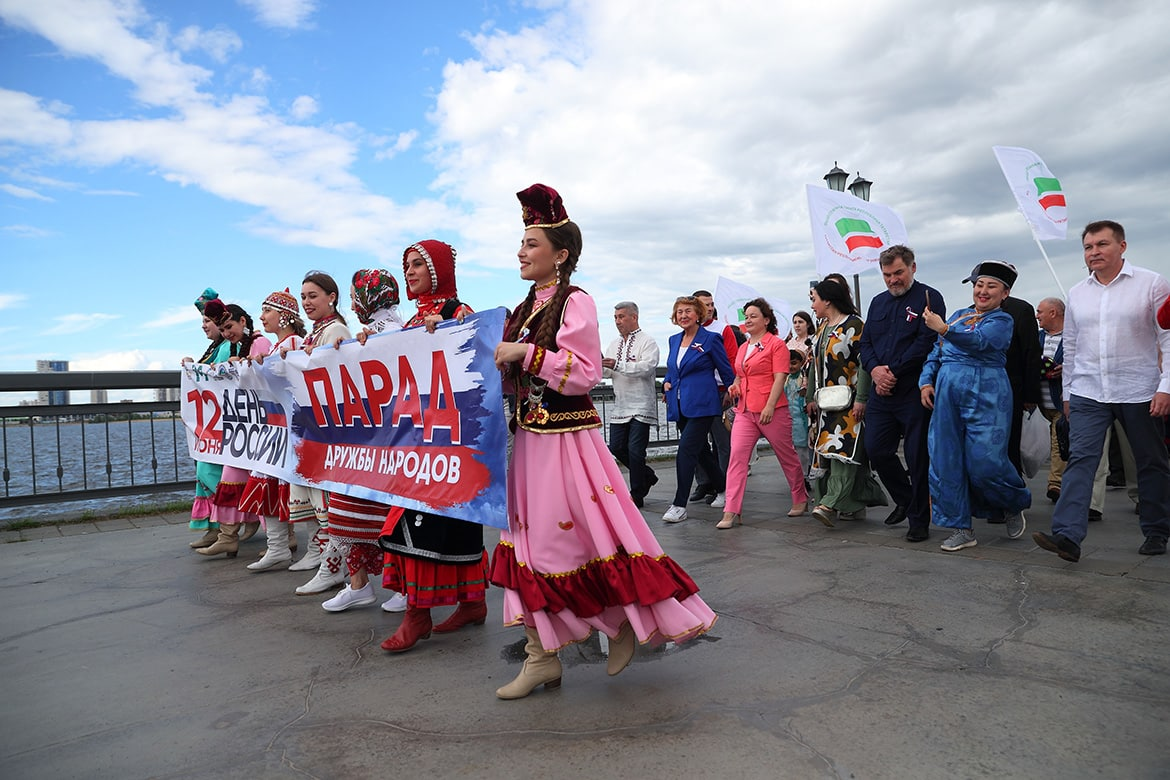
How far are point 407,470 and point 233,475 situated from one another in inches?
110

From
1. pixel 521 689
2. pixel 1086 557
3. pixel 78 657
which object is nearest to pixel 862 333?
pixel 1086 557

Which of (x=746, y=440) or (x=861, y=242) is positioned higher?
(x=861, y=242)

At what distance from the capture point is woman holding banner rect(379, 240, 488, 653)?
351cm

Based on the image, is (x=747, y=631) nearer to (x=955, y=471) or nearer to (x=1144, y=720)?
(x=1144, y=720)

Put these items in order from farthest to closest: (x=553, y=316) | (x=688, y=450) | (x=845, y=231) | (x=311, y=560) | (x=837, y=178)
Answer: (x=837, y=178) → (x=845, y=231) → (x=688, y=450) → (x=311, y=560) → (x=553, y=316)

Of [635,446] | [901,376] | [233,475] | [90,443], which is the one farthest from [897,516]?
[90,443]

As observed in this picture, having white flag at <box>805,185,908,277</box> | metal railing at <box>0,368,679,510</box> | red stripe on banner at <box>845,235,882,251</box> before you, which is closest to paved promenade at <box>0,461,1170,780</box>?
metal railing at <box>0,368,679,510</box>

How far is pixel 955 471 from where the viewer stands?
4.93m

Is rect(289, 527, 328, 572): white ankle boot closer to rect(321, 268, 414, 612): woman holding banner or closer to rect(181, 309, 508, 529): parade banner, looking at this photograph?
rect(181, 309, 508, 529): parade banner

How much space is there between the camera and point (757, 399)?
20.7 feet

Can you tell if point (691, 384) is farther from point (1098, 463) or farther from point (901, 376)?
point (1098, 463)

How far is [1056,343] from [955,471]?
3003 millimetres

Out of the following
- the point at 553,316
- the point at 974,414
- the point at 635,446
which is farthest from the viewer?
the point at 635,446

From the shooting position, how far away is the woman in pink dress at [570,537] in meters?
2.82
